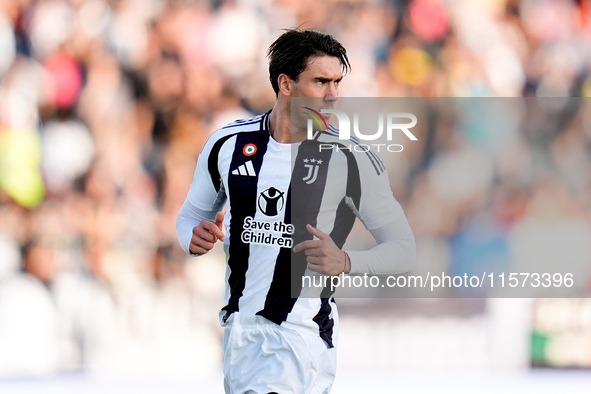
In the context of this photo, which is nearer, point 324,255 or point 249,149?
point 324,255

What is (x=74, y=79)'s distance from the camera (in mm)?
6105

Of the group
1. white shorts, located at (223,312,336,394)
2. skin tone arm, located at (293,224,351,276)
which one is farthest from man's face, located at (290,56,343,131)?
white shorts, located at (223,312,336,394)

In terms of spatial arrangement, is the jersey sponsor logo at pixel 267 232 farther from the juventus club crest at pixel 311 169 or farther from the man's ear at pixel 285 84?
the man's ear at pixel 285 84

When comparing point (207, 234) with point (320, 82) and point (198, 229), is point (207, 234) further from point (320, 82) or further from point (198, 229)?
point (320, 82)

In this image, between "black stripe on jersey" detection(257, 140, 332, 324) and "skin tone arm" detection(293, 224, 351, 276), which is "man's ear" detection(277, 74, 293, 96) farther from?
"skin tone arm" detection(293, 224, 351, 276)

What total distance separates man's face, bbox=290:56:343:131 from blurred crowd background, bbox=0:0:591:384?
2.96 meters

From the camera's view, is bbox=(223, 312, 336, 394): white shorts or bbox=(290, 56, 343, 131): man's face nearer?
bbox=(223, 312, 336, 394): white shorts

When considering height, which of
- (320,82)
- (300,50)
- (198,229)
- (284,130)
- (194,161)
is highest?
(194,161)

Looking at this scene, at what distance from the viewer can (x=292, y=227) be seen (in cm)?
290

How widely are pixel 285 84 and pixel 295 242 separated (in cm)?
59

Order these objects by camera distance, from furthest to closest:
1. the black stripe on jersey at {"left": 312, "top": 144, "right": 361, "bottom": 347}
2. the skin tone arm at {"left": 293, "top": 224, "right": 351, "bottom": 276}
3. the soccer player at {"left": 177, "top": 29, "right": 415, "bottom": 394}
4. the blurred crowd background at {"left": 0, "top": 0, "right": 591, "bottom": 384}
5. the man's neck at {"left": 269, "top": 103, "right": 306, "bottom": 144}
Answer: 1. the blurred crowd background at {"left": 0, "top": 0, "right": 591, "bottom": 384}
2. the man's neck at {"left": 269, "top": 103, "right": 306, "bottom": 144}
3. the black stripe on jersey at {"left": 312, "top": 144, "right": 361, "bottom": 347}
4. the soccer player at {"left": 177, "top": 29, "right": 415, "bottom": 394}
5. the skin tone arm at {"left": 293, "top": 224, "right": 351, "bottom": 276}

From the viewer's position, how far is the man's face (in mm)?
2924

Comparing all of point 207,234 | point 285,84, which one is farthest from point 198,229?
point 285,84

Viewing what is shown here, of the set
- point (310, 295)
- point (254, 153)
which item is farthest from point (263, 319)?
point (254, 153)
